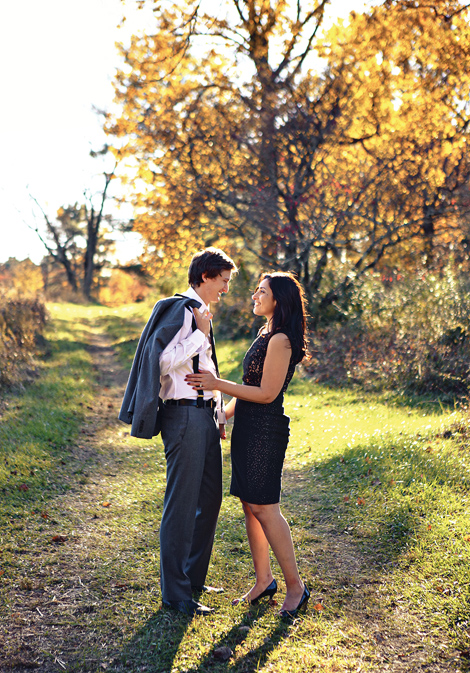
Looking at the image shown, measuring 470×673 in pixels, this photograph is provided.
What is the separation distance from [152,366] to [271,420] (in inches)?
31.8

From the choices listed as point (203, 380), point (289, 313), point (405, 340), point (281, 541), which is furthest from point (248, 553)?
point (405, 340)

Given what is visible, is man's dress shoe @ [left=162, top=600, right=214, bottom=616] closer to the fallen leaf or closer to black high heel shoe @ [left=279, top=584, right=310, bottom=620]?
black high heel shoe @ [left=279, top=584, right=310, bottom=620]

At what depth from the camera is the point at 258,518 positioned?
342 cm

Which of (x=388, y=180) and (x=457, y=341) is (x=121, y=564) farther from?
(x=388, y=180)

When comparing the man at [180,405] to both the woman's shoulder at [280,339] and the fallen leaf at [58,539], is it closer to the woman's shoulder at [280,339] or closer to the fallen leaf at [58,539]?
the woman's shoulder at [280,339]

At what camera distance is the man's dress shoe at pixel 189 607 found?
3395mm

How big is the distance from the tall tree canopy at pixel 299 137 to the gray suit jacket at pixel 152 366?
8.94 m

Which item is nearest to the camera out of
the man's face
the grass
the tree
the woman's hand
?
the grass

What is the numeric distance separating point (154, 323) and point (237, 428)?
2.76 feet

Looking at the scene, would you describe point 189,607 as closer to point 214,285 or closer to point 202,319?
point 202,319

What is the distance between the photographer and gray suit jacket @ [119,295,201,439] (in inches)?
128

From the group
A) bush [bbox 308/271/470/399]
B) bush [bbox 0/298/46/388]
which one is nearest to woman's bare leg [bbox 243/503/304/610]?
bush [bbox 308/271/470/399]

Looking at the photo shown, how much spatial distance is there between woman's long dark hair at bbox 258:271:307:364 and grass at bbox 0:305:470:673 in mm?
1684

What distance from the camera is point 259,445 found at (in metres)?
3.40
